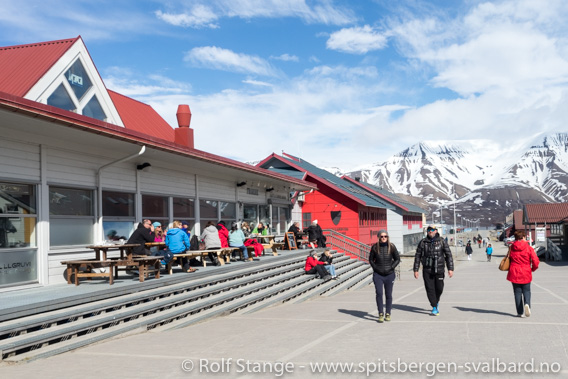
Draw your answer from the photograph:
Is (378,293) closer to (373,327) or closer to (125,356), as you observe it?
(373,327)

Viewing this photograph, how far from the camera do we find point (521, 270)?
403 inches

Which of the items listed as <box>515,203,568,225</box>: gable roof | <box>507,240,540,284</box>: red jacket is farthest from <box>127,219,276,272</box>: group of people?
<box>515,203,568,225</box>: gable roof

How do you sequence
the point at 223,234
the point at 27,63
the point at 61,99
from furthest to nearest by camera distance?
1. the point at 223,234
2. the point at 27,63
3. the point at 61,99

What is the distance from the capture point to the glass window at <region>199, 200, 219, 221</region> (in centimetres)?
1722

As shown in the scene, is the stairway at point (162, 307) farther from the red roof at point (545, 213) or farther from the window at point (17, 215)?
the red roof at point (545, 213)

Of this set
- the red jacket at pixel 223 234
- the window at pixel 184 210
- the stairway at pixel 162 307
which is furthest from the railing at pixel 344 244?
the window at pixel 184 210

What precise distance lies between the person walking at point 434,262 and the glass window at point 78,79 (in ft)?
33.8

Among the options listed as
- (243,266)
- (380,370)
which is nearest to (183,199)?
(243,266)

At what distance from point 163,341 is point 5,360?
88.6 inches

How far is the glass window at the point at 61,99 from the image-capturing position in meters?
15.2

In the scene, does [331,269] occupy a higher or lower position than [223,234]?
lower

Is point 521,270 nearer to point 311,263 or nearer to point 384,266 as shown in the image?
point 384,266

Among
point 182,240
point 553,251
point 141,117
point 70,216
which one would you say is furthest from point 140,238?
point 553,251

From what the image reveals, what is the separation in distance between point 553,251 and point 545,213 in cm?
844
